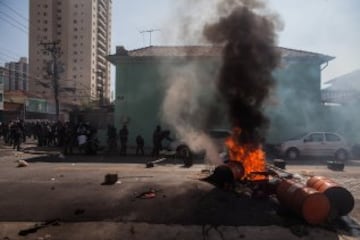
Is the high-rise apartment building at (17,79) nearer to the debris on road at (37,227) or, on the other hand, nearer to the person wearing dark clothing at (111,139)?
the person wearing dark clothing at (111,139)

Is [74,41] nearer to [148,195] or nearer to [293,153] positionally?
[293,153]

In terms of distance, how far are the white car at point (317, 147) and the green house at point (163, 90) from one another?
2.92 metres

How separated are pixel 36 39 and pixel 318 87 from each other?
169 feet

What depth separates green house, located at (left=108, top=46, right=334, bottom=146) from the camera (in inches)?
952

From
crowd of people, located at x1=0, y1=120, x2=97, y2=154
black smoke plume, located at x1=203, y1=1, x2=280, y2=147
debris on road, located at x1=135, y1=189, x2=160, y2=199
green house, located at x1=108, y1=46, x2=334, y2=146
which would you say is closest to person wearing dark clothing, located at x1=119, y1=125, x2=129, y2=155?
crowd of people, located at x1=0, y1=120, x2=97, y2=154

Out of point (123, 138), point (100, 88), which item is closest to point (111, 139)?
point (123, 138)

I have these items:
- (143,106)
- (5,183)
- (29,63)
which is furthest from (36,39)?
(5,183)

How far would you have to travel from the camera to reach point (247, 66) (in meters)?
12.2

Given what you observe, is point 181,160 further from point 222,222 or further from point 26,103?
point 26,103

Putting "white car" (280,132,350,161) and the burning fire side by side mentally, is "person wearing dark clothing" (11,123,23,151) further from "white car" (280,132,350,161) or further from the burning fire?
the burning fire

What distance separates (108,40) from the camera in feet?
284

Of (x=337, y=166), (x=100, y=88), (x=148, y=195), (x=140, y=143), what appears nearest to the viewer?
(x=148, y=195)

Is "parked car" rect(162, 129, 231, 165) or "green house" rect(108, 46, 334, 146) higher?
"green house" rect(108, 46, 334, 146)

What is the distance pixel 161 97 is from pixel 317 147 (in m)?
9.87
